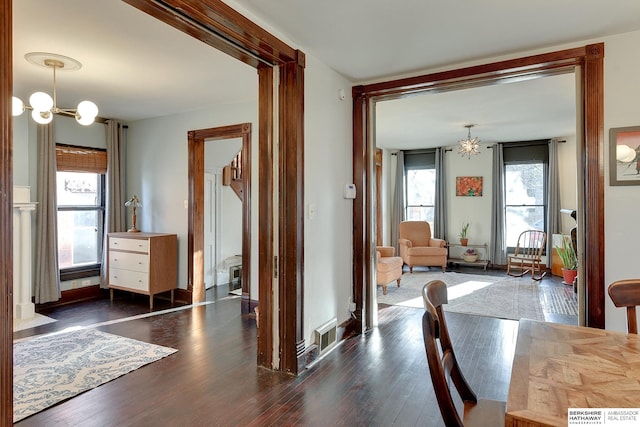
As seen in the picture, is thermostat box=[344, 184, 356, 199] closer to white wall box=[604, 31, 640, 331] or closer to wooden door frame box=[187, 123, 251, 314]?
wooden door frame box=[187, 123, 251, 314]

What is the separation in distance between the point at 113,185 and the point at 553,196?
772 cm

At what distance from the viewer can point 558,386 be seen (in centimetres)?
106

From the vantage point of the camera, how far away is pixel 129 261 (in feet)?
15.8

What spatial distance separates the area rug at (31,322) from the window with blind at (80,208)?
0.84 meters

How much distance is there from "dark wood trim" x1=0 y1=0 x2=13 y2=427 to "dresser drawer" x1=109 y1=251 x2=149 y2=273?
3.67m

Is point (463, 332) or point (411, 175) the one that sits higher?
point (411, 175)

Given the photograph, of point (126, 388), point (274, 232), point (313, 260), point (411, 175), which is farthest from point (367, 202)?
point (411, 175)

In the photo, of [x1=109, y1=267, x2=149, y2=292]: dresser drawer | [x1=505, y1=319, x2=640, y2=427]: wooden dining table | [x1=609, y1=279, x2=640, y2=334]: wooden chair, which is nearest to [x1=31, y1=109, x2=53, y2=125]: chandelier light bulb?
[x1=109, y1=267, x2=149, y2=292]: dresser drawer

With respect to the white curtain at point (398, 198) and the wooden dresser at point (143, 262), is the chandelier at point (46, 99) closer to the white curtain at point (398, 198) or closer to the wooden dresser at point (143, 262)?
the wooden dresser at point (143, 262)

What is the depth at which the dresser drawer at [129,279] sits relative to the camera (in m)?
4.69

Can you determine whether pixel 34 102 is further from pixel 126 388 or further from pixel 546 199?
pixel 546 199

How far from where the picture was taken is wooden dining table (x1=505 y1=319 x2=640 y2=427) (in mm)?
942

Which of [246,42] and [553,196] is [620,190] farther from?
[553,196]

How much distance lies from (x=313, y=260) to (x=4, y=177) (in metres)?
2.14
